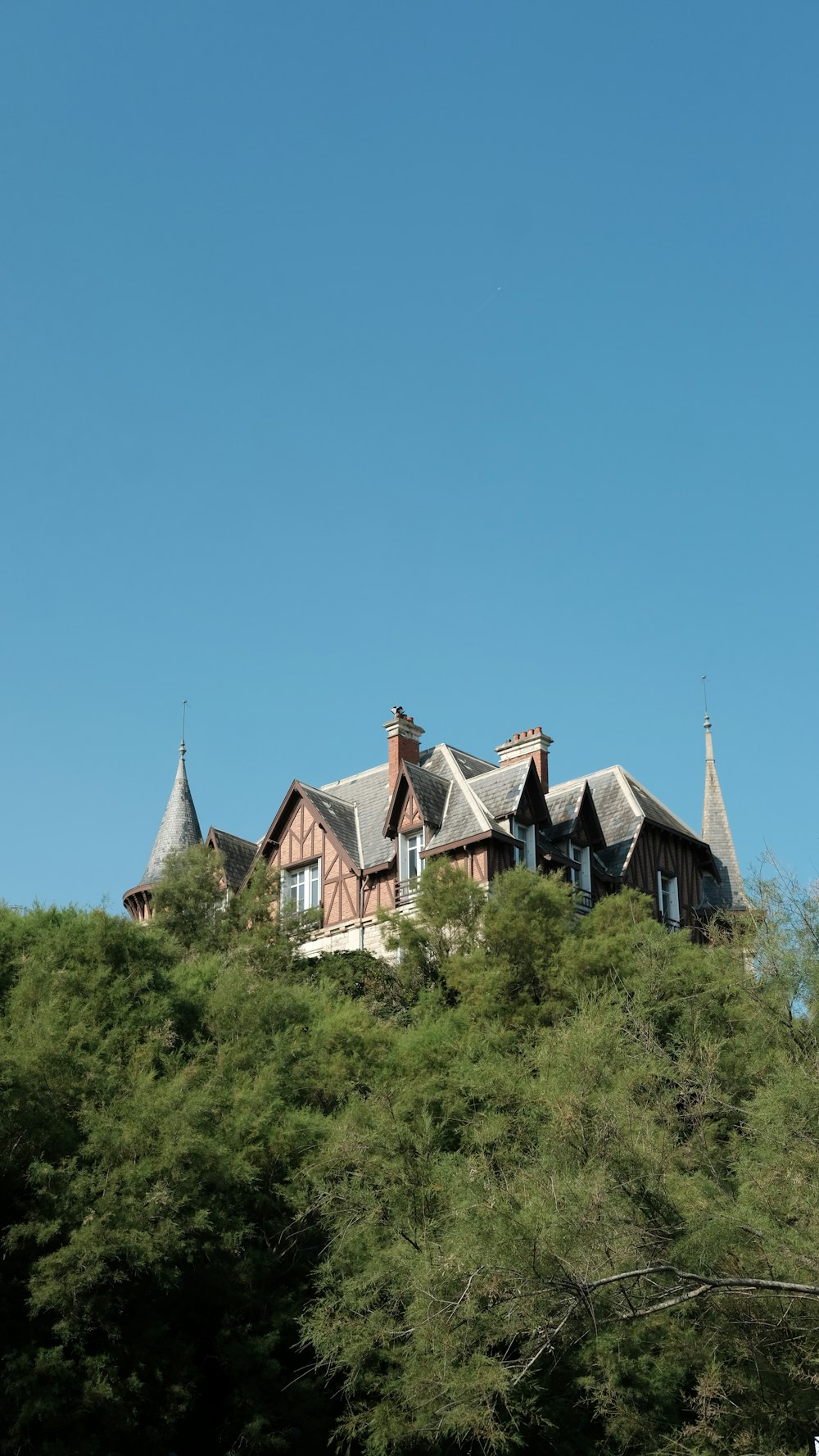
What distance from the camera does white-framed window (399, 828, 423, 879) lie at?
3716cm

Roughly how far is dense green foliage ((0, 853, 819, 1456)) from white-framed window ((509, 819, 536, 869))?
26.0 feet

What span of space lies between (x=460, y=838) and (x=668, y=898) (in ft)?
25.1

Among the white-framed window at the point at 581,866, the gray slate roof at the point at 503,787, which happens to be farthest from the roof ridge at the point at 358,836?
the white-framed window at the point at 581,866

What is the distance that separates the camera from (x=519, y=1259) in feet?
59.2

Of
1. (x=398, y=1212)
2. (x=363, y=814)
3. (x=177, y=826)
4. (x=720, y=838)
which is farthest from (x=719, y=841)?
(x=398, y=1212)

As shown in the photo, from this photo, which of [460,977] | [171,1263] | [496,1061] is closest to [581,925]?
[460,977]

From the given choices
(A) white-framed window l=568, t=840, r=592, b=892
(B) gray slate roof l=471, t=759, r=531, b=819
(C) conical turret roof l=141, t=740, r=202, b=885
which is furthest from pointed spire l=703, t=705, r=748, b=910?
(C) conical turret roof l=141, t=740, r=202, b=885

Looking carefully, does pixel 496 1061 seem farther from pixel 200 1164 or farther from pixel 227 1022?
pixel 200 1164

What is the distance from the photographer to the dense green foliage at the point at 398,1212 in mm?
19013

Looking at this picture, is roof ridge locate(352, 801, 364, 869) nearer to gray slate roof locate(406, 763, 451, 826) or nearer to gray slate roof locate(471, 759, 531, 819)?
gray slate roof locate(406, 763, 451, 826)

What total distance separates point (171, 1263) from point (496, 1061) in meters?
6.85

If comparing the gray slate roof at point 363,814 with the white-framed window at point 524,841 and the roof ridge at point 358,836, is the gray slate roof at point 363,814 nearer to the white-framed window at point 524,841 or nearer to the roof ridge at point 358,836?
the roof ridge at point 358,836

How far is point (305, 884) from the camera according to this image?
39.6 m

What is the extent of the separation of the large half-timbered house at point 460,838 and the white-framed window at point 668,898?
1.4 inches
